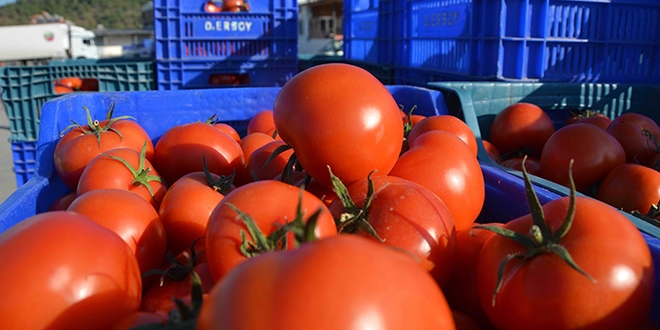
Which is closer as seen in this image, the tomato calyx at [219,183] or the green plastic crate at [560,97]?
the tomato calyx at [219,183]

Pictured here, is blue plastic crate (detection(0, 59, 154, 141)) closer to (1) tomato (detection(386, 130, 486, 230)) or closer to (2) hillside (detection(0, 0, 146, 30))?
(1) tomato (detection(386, 130, 486, 230))

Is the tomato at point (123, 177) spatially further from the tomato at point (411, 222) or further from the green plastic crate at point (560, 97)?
the green plastic crate at point (560, 97)

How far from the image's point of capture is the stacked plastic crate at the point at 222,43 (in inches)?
157

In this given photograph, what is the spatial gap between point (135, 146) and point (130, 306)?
103 cm

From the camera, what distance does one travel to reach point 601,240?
2.72 ft

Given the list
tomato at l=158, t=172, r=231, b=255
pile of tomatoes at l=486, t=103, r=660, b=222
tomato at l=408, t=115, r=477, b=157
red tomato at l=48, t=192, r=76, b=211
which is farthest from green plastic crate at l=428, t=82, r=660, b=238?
red tomato at l=48, t=192, r=76, b=211

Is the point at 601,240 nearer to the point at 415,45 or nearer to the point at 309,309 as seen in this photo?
the point at 309,309

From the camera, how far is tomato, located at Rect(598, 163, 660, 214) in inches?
67.1

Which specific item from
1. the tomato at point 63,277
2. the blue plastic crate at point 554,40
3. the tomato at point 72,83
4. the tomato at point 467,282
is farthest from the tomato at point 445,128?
the tomato at point 72,83

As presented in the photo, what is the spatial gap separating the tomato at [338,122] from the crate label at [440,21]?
2.30 m

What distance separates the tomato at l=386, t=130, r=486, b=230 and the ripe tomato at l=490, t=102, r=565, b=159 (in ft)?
3.80

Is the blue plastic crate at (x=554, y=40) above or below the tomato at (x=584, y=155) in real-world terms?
above

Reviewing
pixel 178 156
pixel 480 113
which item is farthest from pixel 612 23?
pixel 178 156

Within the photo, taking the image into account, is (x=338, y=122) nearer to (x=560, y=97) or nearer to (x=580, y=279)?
(x=580, y=279)
